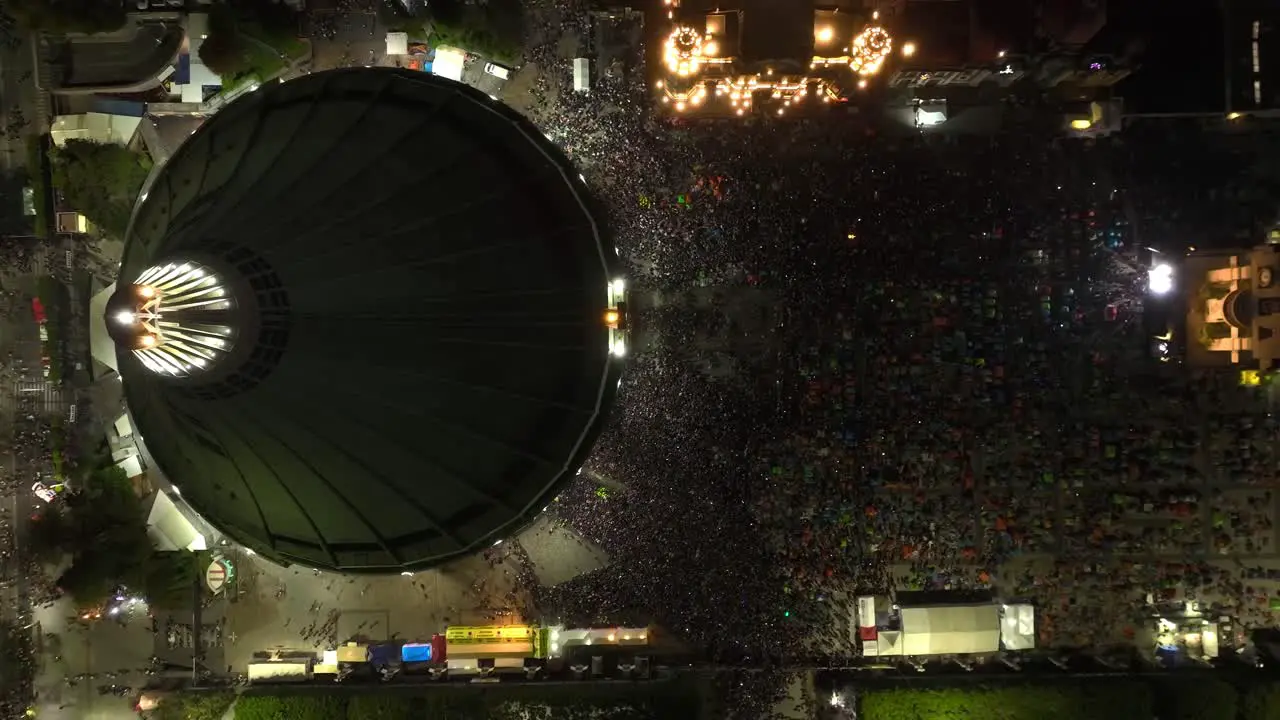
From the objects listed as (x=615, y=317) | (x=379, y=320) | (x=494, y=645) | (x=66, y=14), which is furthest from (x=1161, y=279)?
(x=66, y=14)

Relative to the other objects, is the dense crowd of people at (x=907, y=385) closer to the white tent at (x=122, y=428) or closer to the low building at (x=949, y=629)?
the low building at (x=949, y=629)

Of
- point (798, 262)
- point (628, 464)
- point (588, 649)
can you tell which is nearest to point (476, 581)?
point (588, 649)

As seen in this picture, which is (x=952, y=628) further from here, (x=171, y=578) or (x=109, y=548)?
(x=109, y=548)

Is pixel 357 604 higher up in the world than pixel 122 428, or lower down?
lower down

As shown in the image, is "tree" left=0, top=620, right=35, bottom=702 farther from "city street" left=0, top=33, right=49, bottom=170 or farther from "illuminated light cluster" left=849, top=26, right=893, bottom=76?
"illuminated light cluster" left=849, top=26, right=893, bottom=76

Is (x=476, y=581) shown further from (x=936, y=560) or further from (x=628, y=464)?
(x=936, y=560)

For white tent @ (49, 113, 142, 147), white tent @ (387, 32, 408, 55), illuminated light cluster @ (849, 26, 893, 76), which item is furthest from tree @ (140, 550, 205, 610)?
illuminated light cluster @ (849, 26, 893, 76)

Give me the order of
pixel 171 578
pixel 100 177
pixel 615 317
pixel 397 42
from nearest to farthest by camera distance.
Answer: pixel 615 317 → pixel 100 177 → pixel 171 578 → pixel 397 42
